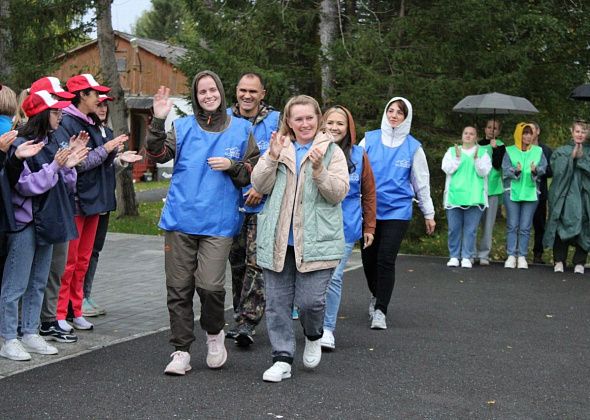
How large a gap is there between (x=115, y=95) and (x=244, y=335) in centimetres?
1505

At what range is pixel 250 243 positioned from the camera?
7.58 metres

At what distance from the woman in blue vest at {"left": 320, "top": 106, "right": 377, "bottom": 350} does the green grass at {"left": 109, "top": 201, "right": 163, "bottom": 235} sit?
1031cm

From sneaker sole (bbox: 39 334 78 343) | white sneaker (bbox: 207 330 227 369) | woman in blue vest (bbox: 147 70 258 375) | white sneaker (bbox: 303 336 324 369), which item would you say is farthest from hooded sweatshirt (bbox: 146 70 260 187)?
sneaker sole (bbox: 39 334 78 343)

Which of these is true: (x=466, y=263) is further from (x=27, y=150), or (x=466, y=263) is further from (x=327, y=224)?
(x=27, y=150)

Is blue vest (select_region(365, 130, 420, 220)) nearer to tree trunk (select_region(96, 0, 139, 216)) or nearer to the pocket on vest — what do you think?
the pocket on vest

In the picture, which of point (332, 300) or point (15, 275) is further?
point (332, 300)

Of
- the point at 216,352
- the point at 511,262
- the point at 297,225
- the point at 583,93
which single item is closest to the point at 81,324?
the point at 216,352

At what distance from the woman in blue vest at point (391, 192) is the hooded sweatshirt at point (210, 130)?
207cm

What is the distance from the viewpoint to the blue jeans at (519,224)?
13500 mm

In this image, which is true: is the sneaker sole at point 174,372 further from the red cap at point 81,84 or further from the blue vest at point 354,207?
the red cap at point 81,84

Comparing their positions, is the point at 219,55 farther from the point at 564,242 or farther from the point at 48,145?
the point at 48,145

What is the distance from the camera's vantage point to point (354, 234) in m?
7.76

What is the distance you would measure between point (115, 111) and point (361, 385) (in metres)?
16.5

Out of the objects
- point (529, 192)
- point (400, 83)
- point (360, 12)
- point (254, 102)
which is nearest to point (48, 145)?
point (254, 102)
